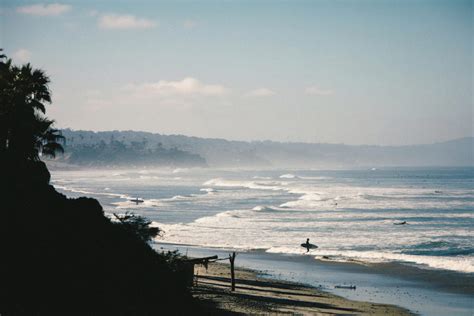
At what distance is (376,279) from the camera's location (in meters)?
32.9

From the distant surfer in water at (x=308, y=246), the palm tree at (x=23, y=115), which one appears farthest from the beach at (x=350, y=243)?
the palm tree at (x=23, y=115)

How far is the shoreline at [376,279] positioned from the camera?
2700 centimetres

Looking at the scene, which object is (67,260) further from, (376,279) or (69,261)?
(376,279)

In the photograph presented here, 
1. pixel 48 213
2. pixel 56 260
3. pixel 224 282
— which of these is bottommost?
pixel 224 282

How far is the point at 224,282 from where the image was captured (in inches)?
1246

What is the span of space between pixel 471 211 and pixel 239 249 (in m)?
34.6

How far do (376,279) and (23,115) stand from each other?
1941 centimetres

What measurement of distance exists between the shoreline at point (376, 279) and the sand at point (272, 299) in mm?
1022

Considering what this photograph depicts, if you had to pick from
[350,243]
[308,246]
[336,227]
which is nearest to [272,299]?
[308,246]

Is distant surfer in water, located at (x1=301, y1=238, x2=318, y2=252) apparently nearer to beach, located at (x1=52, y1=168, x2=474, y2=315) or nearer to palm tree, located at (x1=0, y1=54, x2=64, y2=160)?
beach, located at (x1=52, y1=168, x2=474, y2=315)

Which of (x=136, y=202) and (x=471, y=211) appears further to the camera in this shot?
(x=136, y=202)

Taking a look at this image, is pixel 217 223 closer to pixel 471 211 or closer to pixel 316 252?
pixel 316 252

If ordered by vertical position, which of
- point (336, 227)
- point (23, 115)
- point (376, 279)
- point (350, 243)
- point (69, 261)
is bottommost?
point (376, 279)

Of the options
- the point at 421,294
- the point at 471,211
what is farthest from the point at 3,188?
the point at 471,211
